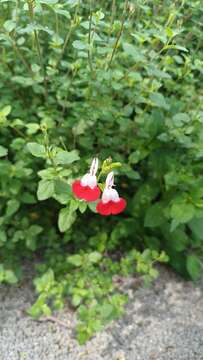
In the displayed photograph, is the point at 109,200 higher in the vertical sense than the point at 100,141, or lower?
higher

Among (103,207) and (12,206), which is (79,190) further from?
(12,206)

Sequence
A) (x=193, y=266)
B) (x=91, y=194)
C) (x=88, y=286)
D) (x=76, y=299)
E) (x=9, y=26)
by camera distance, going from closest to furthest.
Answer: (x=91, y=194) < (x=9, y=26) < (x=76, y=299) < (x=88, y=286) < (x=193, y=266)

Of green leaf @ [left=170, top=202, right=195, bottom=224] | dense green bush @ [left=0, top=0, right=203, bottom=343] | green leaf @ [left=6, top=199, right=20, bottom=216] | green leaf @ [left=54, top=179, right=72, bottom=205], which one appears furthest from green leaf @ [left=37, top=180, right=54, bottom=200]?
green leaf @ [left=170, top=202, right=195, bottom=224]

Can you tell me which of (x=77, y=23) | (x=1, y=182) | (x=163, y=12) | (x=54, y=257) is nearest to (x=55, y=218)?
(x=54, y=257)

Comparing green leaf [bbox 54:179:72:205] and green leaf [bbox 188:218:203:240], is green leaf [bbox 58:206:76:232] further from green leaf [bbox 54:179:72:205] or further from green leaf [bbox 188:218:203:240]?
green leaf [bbox 188:218:203:240]

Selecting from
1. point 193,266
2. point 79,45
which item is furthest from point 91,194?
point 193,266
